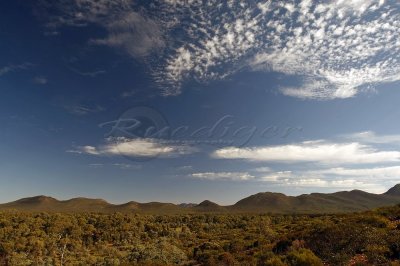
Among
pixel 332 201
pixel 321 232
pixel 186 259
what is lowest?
pixel 186 259

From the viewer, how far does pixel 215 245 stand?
3866cm

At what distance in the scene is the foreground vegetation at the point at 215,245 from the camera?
1844cm

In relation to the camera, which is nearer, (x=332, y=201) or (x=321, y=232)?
(x=321, y=232)

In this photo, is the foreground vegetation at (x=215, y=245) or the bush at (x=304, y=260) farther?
the foreground vegetation at (x=215, y=245)

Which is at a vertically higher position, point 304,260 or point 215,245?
point 215,245

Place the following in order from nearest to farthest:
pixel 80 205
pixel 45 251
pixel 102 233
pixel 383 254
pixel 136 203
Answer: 1. pixel 383 254
2. pixel 45 251
3. pixel 102 233
4. pixel 80 205
5. pixel 136 203

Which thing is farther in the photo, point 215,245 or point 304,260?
point 215,245

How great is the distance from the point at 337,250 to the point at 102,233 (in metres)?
50.1

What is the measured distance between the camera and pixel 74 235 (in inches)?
2260

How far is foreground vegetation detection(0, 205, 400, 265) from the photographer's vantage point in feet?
60.5

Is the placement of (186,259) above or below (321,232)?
below

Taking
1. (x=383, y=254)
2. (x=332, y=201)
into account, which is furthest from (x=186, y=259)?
(x=332, y=201)

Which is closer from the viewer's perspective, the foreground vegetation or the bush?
the bush

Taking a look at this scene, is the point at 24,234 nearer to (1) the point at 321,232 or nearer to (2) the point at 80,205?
(1) the point at 321,232
